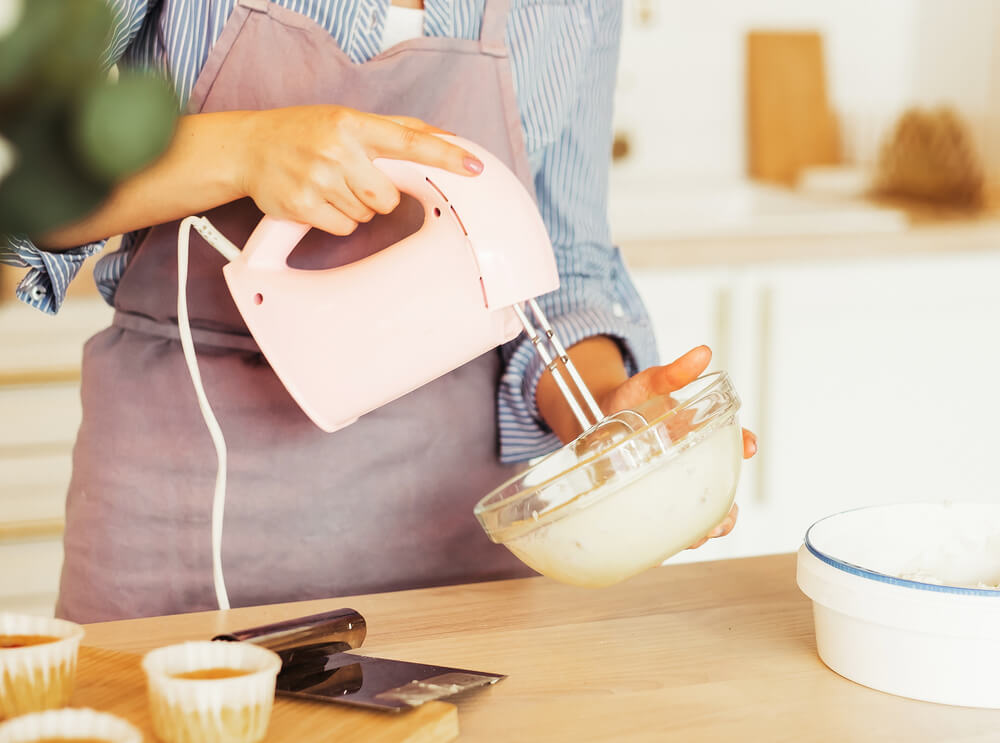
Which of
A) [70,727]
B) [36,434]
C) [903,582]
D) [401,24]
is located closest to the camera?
[70,727]

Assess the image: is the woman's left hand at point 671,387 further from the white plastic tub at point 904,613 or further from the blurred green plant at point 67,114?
the blurred green plant at point 67,114

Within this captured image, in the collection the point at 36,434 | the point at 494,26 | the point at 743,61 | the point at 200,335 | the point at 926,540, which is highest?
the point at 743,61

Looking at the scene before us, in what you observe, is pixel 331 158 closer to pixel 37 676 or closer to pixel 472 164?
pixel 472 164

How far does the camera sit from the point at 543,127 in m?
0.97

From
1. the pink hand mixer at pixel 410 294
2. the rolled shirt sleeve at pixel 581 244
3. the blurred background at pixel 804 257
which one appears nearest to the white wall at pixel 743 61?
the blurred background at pixel 804 257

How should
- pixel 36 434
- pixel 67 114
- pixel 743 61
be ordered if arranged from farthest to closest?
pixel 743 61 < pixel 36 434 < pixel 67 114

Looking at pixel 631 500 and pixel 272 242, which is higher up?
pixel 272 242

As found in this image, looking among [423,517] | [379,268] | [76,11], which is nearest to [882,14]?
[423,517]

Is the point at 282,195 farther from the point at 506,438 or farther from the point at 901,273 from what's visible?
the point at 901,273

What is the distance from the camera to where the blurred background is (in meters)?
1.71

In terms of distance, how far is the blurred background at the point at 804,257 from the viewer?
1.71 meters

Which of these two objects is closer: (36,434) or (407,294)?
(407,294)

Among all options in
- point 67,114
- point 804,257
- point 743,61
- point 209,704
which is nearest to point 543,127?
point 209,704

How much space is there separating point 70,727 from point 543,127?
66cm
